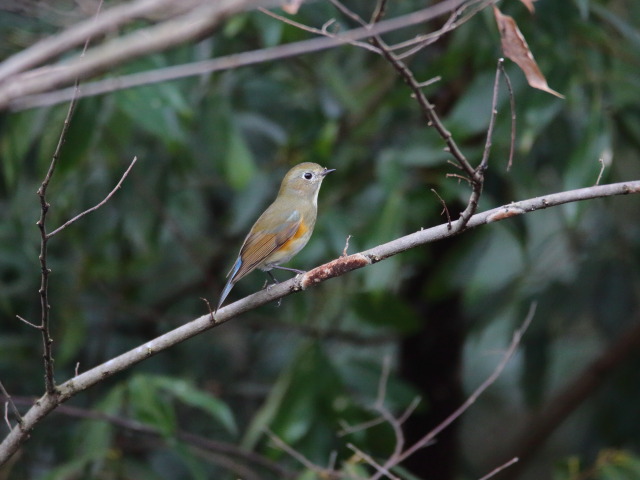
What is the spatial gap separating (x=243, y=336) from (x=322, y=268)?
385cm

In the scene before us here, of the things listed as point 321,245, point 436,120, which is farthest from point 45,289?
point 321,245

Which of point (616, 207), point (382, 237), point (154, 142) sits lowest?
point (616, 207)

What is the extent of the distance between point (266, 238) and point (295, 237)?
0.15 meters

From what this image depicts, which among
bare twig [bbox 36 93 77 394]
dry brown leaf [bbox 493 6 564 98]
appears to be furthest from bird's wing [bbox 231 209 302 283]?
dry brown leaf [bbox 493 6 564 98]

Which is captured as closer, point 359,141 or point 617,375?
point 359,141

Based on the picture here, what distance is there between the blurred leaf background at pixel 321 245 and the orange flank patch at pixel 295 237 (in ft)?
1.97

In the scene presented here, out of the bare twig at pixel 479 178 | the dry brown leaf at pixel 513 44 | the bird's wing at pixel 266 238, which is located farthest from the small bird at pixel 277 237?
the dry brown leaf at pixel 513 44

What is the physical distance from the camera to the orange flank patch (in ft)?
12.5

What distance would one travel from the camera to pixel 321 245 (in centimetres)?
523

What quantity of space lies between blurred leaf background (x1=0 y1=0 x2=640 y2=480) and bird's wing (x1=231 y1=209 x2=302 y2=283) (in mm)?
660

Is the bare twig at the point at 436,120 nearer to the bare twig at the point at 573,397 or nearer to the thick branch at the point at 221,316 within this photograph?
the thick branch at the point at 221,316

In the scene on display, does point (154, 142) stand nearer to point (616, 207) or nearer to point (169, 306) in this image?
point (169, 306)

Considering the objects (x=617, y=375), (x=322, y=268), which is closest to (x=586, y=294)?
(x=617, y=375)

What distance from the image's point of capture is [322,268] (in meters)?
2.80
